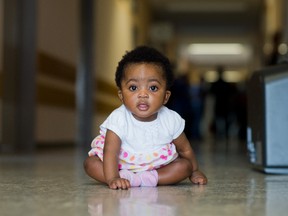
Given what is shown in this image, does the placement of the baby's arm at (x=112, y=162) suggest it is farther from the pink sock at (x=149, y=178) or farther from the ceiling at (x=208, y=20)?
the ceiling at (x=208, y=20)

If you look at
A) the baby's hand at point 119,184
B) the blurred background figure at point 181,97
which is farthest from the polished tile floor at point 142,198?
the blurred background figure at point 181,97

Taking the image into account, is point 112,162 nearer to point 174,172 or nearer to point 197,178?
point 174,172

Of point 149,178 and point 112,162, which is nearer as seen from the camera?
point 112,162

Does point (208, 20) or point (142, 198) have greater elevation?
point (208, 20)

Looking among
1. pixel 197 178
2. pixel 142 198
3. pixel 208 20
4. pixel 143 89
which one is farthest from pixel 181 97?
pixel 208 20

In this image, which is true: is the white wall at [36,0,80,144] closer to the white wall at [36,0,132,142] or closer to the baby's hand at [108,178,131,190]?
the white wall at [36,0,132,142]

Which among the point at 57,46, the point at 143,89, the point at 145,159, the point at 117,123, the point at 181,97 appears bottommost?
the point at 145,159

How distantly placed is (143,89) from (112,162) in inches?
11.3

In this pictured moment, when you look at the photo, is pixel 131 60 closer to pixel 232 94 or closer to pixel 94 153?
pixel 94 153

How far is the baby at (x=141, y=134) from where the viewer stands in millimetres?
2279

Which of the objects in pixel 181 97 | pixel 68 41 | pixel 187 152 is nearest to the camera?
pixel 187 152

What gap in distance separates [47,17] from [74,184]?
188 inches

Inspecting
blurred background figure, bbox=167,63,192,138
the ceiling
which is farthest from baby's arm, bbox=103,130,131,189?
the ceiling

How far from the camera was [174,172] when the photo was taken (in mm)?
2387
